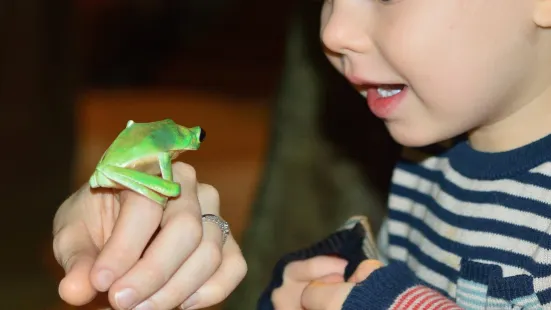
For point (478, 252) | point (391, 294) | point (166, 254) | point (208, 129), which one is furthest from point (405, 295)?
point (208, 129)

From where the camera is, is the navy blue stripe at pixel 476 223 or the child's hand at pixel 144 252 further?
the navy blue stripe at pixel 476 223

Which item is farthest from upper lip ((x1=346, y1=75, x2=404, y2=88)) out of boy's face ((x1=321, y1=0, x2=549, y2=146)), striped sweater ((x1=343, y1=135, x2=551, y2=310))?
striped sweater ((x1=343, y1=135, x2=551, y2=310))

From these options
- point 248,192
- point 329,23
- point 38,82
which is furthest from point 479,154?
point 248,192

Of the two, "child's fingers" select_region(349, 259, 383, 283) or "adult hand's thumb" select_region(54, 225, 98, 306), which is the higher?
"adult hand's thumb" select_region(54, 225, 98, 306)

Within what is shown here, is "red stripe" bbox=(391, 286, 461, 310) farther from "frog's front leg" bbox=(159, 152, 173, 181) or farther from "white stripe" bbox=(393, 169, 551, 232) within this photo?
"frog's front leg" bbox=(159, 152, 173, 181)

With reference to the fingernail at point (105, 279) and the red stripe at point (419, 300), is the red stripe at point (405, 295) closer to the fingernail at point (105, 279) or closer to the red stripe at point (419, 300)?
the red stripe at point (419, 300)

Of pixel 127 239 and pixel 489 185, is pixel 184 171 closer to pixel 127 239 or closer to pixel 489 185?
pixel 127 239

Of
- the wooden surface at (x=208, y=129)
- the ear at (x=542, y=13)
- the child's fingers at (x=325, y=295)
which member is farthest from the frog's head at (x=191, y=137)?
the wooden surface at (x=208, y=129)

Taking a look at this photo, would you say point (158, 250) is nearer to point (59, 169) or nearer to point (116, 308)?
point (116, 308)
